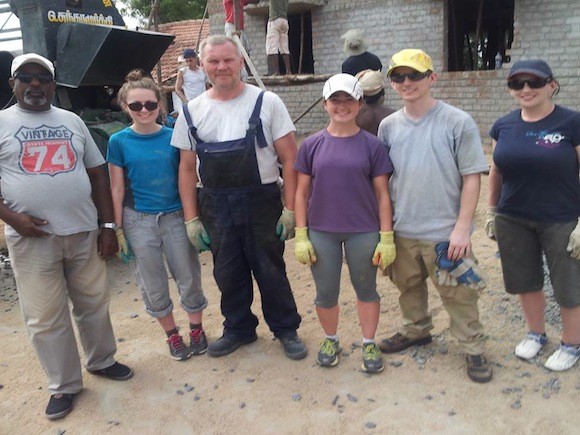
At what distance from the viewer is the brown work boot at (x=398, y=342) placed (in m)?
3.36

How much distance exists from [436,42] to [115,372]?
890cm

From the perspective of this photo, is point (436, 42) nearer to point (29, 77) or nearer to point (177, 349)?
point (177, 349)

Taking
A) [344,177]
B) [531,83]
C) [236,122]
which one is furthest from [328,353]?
[531,83]

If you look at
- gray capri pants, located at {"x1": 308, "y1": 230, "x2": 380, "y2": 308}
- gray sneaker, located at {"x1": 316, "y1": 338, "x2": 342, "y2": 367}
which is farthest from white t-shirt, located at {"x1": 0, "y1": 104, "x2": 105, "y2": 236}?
gray sneaker, located at {"x1": 316, "y1": 338, "x2": 342, "y2": 367}

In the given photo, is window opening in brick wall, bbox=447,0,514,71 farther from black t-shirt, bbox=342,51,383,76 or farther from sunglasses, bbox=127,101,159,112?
sunglasses, bbox=127,101,159,112

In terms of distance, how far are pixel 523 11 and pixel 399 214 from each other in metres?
8.02

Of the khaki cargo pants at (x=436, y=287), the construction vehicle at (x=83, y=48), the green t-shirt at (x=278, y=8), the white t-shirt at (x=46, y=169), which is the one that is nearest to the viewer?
the white t-shirt at (x=46, y=169)

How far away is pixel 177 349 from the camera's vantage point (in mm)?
3457

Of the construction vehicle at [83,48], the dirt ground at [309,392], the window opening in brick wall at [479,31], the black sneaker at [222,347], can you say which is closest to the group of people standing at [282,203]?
the dirt ground at [309,392]

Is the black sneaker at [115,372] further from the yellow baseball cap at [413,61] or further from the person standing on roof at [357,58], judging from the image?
the person standing on roof at [357,58]

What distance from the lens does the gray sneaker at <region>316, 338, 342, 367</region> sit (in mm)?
3246

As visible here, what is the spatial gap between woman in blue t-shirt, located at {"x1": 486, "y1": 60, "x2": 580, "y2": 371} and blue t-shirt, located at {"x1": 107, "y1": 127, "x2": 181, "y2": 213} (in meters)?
1.82

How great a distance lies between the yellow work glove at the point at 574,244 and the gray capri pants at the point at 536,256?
3 centimetres

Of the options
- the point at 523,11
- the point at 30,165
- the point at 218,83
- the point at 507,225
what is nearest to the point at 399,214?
the point at 507,225
